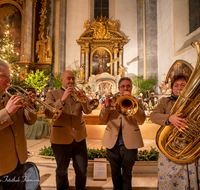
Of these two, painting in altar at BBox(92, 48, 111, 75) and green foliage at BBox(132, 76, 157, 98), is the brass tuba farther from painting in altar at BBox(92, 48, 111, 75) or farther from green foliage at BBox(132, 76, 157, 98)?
painting in altar at BBox(92, 48, 111, 75)

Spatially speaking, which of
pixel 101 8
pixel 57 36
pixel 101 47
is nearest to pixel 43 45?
pixel 57 36

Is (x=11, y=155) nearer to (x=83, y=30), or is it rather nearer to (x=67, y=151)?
(x=67, y=151)

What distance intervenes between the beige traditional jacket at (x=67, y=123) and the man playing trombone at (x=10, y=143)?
48 cm

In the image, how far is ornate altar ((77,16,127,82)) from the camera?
14148mm

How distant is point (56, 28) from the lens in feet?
45.5

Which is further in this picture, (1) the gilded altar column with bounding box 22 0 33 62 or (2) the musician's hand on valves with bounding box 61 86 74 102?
(1) the gilded altar column with bounding box 22 0 33 62

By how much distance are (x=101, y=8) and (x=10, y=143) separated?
1677cm

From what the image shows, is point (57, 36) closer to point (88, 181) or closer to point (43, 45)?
point (43, 45)

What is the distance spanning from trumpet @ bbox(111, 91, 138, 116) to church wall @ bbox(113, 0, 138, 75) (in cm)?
1278

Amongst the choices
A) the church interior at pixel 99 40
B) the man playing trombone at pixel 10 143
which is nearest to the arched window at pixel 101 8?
the church interior at pixel 99 40

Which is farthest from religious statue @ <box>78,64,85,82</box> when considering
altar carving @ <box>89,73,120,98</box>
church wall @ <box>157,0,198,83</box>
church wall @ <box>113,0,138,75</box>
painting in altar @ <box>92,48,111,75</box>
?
church wall @ <box>157,0,198,83</box>

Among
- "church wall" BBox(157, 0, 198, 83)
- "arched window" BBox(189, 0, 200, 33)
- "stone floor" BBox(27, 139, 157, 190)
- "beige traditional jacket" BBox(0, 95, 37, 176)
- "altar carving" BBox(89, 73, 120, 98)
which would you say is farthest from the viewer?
"altar carving" BBox(89, 73, 120, 98)

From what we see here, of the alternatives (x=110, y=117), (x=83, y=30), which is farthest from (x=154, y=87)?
(x=110, y=117)

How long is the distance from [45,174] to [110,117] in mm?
1858
